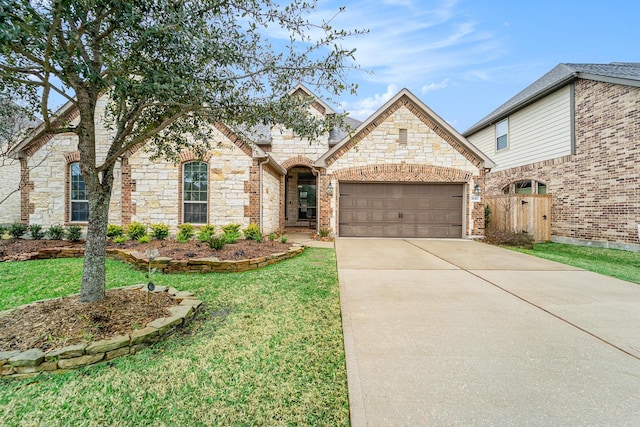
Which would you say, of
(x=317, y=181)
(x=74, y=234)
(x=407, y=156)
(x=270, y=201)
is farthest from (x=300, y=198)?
(x=74, y=234)

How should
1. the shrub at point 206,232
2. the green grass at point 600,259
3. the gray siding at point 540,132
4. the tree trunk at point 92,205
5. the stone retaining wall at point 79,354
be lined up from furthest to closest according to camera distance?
the gray siding at point 540,132
the shrub at point 206,232
the green grass at point 600,259
the tree trunk at point 92,205
the stone retaining wall at point 79,354

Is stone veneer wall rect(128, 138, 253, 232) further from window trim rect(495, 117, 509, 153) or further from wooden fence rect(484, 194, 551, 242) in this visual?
window trim rect(495, 117, 509, 153)

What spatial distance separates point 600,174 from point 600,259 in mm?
3719

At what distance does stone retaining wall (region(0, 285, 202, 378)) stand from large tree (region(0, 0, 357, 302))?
106 cm

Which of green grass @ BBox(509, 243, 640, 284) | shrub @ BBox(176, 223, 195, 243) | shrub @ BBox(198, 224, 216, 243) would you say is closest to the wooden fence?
green grass @ BBox(509, 243, 640, 284)

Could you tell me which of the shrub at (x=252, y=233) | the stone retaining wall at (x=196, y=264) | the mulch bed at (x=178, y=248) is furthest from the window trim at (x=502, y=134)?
the stone retaining wall at (x=196, y=264)

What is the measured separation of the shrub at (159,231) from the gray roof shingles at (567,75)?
51.1 ft

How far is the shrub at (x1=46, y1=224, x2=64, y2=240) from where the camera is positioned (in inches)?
350

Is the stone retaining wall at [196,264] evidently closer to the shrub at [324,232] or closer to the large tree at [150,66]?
the large tree at [150,66]

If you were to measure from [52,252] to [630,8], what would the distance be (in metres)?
20.6

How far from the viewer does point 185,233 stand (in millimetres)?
8930

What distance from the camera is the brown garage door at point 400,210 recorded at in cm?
1177

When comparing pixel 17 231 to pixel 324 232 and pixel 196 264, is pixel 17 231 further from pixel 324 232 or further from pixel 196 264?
pixel 324 232

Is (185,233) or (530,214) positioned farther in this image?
(530,214)
